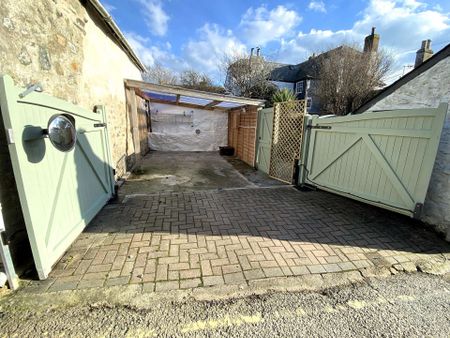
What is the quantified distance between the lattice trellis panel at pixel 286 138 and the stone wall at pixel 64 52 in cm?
442

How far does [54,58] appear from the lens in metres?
2.94

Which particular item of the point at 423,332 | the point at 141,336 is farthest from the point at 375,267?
the point at 141,336

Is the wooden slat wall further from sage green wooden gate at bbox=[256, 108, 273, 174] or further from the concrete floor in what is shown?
the concrete floor

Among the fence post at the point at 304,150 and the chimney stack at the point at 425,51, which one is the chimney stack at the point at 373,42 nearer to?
the chimney stack at the point at 425,51

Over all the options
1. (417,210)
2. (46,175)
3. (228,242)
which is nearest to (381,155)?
(417,210)

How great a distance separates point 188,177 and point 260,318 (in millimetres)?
4800

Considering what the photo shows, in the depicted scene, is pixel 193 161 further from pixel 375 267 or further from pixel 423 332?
pixel 423 332

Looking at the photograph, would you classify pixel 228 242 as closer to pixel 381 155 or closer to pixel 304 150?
pixel 381 155

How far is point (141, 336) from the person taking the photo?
1629 millimetres

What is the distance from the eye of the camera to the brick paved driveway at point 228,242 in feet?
7.49

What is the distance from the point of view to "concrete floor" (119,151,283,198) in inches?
206

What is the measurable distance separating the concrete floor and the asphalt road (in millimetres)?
3027

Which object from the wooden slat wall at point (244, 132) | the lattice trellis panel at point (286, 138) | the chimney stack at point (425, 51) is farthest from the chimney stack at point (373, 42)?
the lattice trellis panel at point (286, 138)

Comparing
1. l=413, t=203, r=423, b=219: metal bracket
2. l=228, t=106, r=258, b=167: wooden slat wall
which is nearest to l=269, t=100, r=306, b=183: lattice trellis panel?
l=228, t=106, r=258, b=167: wooden slat wall
